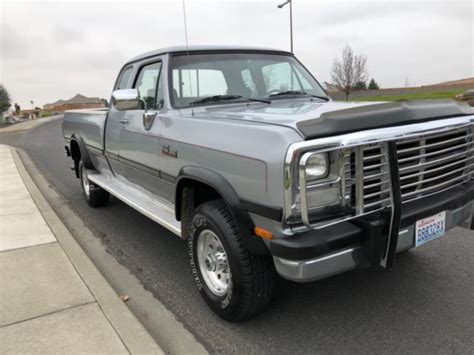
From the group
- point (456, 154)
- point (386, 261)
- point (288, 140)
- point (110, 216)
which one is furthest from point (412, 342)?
point (110, 216)

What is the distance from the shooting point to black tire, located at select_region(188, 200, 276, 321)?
2705 mm

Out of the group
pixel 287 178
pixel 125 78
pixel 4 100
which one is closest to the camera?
pixel 287 178

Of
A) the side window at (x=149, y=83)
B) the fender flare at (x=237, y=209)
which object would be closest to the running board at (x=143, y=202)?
the fender flare at (x=237, y=209)

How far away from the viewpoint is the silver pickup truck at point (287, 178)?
235 cm

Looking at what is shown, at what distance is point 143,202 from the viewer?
4297mm

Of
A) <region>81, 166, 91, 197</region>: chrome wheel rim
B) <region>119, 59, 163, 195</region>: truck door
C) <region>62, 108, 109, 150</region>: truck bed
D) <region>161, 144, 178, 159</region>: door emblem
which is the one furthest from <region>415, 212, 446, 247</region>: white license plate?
<region>81, 166, 91, 197</region>: chrome wheel rim

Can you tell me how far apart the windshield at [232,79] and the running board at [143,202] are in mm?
987

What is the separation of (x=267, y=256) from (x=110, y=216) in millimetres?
3733

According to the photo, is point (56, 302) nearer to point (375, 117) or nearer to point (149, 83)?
point (149, 83)

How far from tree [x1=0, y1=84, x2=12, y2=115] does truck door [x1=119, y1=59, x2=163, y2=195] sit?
44.0m

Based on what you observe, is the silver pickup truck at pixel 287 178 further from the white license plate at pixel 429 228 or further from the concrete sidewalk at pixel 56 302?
the concrete sidewalk at pixel 56 302

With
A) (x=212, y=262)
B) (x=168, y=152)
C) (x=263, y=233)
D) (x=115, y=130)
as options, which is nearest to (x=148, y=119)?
(x=168, y=152)

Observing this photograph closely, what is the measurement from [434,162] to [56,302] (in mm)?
2955

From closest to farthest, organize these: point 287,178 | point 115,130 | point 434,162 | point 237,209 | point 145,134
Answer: point 287,178 < point 237,209 < point 434,162 < point 145,134 < point 115,130
